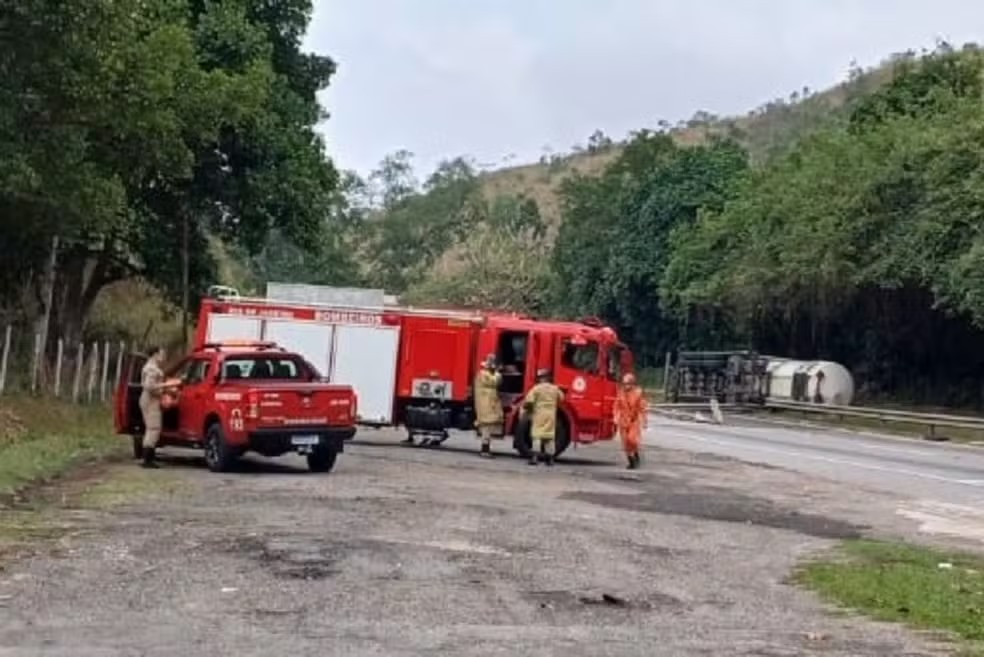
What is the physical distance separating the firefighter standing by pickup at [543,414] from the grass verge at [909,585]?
39.5 ft

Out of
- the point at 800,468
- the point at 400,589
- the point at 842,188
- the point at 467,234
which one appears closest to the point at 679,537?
the point at 400,589

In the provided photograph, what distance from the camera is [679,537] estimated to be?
58.0 feet

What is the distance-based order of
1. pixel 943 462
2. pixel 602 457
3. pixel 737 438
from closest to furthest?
pixel 602 457, pixel 943 462, pixel 737 438

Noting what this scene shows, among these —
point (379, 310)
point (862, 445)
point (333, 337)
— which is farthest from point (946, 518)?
point (862, 445)

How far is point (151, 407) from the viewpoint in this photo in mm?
24812

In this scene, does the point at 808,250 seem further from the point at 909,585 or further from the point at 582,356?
the point at 909,585

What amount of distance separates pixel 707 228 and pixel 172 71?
41.9 meters

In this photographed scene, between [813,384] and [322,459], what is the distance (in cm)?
3668

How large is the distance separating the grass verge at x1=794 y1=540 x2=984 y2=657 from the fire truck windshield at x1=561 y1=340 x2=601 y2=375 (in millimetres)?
14550

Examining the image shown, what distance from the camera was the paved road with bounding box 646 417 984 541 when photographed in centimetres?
2350

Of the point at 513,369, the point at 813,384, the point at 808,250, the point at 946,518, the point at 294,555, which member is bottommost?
the point at 294,555

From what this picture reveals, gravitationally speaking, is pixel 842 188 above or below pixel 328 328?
above

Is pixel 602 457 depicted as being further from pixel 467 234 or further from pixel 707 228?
pixel 467 234

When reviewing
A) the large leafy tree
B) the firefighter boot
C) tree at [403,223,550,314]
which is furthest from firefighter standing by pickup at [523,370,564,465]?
tree at [403,223,550,314]
